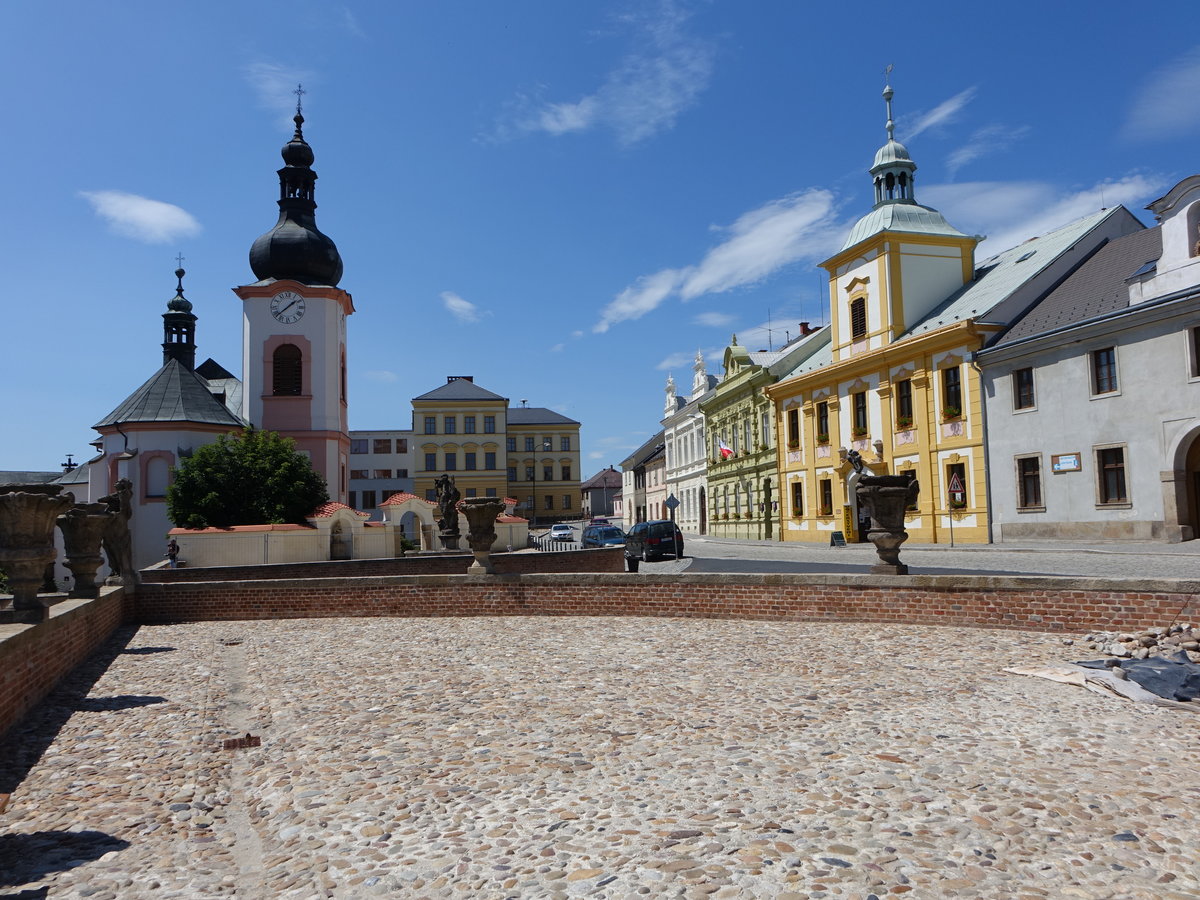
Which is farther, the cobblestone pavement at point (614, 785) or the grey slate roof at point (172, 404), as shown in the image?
the grey slate roof at point (172, 404)

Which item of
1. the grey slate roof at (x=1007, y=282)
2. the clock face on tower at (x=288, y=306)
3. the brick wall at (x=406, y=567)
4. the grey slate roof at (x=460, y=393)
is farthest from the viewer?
the grey slate roof at (x=460, y=393)

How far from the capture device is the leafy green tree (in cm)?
3378

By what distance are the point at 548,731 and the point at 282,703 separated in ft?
9.70

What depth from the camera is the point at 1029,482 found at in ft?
89.0

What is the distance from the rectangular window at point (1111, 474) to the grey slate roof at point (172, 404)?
114 feet

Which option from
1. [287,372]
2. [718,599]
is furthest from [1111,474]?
[287,372]

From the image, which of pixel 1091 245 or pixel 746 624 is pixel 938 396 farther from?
pixel 746 624

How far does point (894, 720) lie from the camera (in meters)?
6.89

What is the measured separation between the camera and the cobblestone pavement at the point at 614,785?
4223 millimetres

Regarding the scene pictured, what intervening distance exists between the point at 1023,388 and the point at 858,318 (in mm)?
9613

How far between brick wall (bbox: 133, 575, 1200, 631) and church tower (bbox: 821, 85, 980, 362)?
22.7m

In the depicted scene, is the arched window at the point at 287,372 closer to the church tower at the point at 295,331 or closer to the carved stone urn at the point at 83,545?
the church tower at the point at 295,331

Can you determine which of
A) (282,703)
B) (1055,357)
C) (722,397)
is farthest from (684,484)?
(282,703)

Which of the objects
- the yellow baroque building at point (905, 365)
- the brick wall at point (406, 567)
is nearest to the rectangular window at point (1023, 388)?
the yellow baroque building at point (905, 365)
